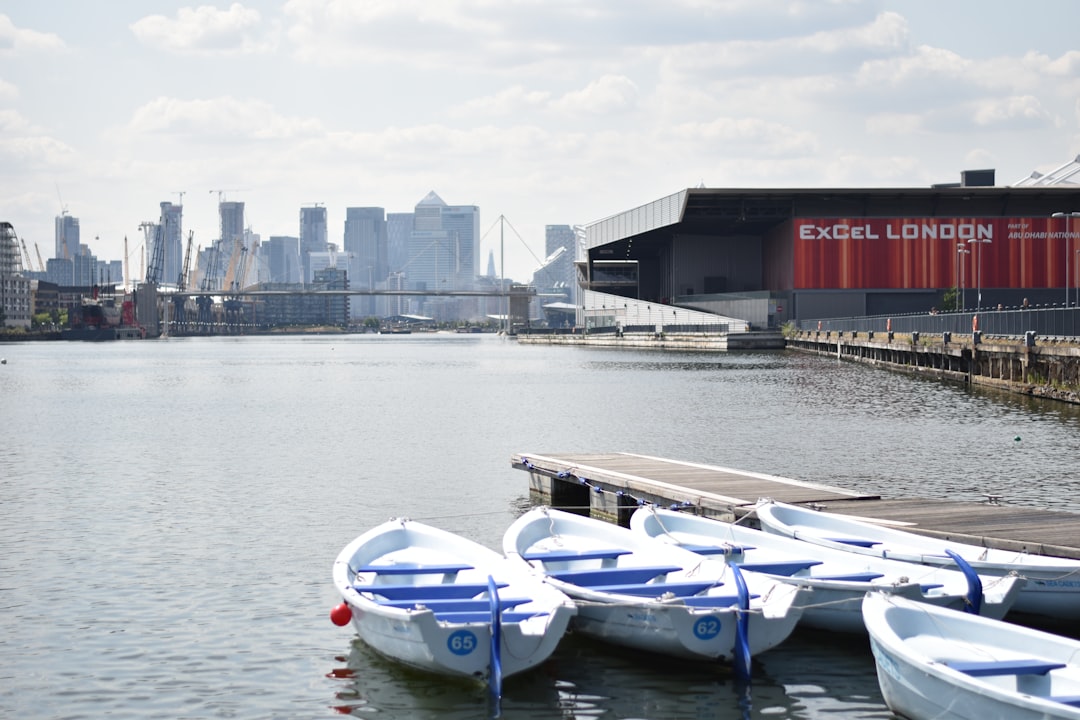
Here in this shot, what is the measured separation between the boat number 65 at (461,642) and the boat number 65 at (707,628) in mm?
2205

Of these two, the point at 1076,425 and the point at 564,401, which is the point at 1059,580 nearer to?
the point at 1076,425

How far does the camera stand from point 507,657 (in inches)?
472

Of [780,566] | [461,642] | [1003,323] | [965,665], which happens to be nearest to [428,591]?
[461,642]

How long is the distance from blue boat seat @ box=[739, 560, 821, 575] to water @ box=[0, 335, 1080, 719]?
2.29 feet

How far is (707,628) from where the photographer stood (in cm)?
1250

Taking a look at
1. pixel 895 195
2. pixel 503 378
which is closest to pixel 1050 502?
pixel 503 378

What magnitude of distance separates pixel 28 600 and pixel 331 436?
73.4 ft

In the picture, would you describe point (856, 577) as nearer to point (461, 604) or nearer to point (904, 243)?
point (461, 604)

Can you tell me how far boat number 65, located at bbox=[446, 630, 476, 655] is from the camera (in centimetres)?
1186

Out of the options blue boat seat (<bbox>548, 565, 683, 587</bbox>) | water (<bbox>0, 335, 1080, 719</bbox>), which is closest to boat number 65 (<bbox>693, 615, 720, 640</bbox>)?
water (<bbox>0, 335, 1080, 719</bbox>)

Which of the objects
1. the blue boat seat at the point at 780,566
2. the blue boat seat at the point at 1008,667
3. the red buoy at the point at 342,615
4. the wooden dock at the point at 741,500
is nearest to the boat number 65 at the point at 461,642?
the red buoy at the point at 342,615

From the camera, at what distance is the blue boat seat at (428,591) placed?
528 inches

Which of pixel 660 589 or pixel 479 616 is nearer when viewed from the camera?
pixel 479 616

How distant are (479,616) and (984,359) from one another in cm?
4843
